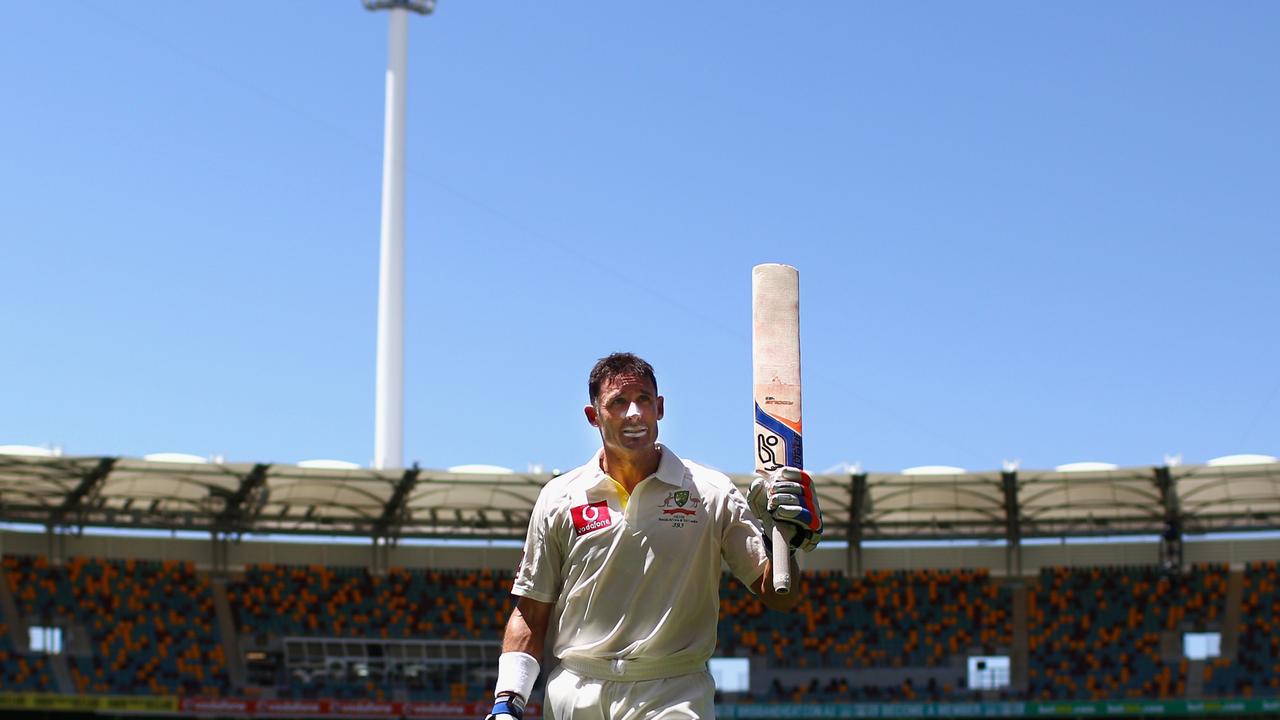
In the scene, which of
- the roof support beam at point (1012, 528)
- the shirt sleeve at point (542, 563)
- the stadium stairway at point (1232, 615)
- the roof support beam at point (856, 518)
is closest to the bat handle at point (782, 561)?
the shirt sleeve at point (542, 563)

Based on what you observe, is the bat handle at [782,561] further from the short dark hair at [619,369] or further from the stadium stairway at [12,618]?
the stadium stairway at [12,618]

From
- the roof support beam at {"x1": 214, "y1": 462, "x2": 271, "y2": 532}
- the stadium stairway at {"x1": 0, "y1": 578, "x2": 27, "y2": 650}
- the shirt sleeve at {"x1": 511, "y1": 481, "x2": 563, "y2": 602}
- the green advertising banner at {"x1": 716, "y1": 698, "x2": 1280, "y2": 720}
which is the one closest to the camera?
the shirt sleeve at {"x1": 511, "y1": 481, "x2": 563, "y2": 602}

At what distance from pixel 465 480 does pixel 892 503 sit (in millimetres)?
11627

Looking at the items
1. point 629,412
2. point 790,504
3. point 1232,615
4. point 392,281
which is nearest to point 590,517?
point 629,412

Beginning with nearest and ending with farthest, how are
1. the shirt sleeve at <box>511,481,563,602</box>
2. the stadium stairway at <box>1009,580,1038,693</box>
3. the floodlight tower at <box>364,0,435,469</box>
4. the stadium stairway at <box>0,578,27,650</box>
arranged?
the shirt sleeve at <box>511,481,563,602</box>
the stadium stairway at <box>0,578,27,650</box>
the stadium stairway at <box>1009,580,1038,693</box>
the floodlight tower at <box>364,0,435,469</box>

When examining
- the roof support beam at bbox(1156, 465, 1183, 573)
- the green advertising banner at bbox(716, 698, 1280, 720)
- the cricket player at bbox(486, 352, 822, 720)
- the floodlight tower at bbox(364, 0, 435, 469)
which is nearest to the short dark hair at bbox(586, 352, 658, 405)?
the cricket player at bbox(486, 352, 822, 720)

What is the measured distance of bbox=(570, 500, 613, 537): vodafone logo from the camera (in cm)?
576

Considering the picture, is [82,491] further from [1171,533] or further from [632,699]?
[632,699]

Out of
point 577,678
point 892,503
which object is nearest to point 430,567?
point 892,503

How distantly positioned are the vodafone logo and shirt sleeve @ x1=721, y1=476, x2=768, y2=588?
45cm

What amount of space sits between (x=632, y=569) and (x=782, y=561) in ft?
1.95

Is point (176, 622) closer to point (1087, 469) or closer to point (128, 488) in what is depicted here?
point (128, 488)

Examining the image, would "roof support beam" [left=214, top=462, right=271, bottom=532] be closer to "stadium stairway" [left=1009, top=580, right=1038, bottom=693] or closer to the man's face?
"stadium stairway" [left=1009, top=580, right=1038, bottom=693]

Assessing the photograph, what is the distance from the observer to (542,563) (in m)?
5.85
